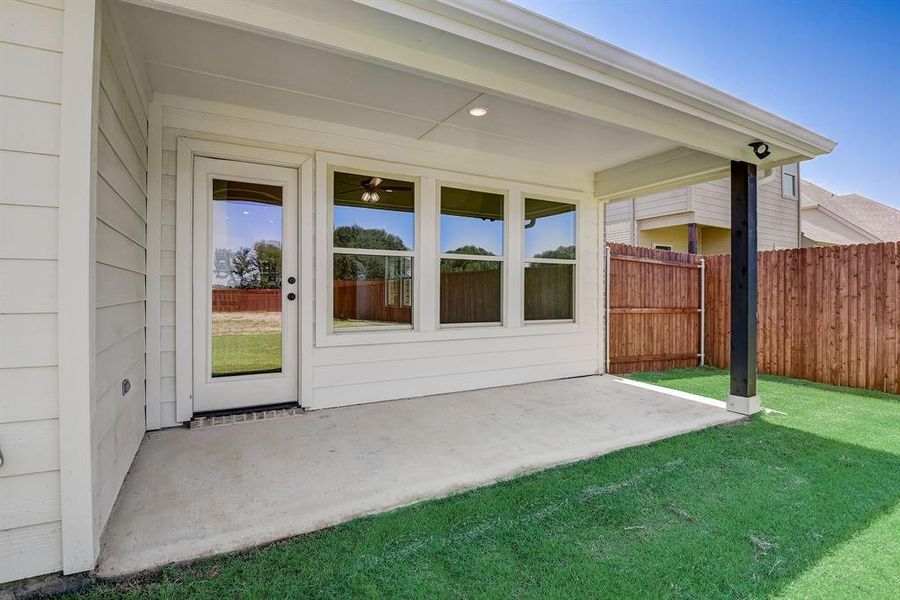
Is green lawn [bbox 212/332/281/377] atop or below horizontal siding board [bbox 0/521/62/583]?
atop

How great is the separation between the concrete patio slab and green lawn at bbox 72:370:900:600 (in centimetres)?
15

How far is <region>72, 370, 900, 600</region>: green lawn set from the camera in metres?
1.61

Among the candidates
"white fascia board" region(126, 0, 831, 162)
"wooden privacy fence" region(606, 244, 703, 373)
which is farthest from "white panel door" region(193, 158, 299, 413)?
"wooden privacy fence" region(606, 244, 703, 373)

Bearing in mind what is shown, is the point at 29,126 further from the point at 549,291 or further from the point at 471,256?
the point at 549,291

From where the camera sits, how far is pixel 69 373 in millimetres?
1610

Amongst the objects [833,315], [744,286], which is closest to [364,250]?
[744,286]

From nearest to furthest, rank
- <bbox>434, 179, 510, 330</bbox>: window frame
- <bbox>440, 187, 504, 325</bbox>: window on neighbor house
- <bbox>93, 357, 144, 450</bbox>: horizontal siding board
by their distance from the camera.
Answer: <bbox>93, 357, 144, 450</bbox>: horizontal siding board → <bbox>434, 179, 510, 330</bbox>: window frame → <bbox>440, 187, 504, 325</bbox>: window on neighbor house

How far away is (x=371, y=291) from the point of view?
4.21 m

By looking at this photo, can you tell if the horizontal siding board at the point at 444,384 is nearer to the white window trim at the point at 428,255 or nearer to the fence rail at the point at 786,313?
the white window trim at the point at 428,255

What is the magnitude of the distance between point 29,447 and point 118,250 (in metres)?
1.10

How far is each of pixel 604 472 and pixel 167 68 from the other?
390 centimetres

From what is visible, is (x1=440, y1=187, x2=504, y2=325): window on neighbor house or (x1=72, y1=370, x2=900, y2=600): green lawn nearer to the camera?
(x1=72, y1=370, x2=900, y2=600): green lawn

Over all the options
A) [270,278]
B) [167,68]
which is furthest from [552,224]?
[167,68]

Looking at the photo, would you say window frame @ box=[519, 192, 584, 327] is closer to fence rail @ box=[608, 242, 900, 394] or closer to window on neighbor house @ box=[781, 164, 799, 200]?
fence rail @ box=[608, 242, 900, 394]
